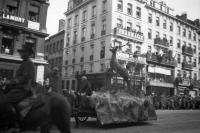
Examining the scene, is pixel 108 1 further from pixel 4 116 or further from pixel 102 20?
pixel 4 116

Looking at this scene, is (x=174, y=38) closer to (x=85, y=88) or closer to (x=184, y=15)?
(x=184, y=15)

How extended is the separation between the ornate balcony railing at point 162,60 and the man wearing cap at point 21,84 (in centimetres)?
3209

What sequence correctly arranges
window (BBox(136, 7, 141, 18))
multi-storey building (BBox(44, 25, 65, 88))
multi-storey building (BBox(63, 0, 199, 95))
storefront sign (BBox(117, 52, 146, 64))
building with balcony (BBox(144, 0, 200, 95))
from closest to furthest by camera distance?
storefront sign (BBox(117, 52, 146, 64)) → multi-storey building (BBox(63, 0, 199, 95)) → window (BBox(136, 7, 141, 18)) → building with balcony (BBox(144, 0, 200, 95)) → multi-storey building (BBox(44, 25, 65, 88))

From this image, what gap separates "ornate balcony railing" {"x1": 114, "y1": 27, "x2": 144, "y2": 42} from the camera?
32.4m

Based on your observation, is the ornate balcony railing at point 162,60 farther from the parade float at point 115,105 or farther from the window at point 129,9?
the parade float at point 115,105

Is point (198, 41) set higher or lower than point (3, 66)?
higher

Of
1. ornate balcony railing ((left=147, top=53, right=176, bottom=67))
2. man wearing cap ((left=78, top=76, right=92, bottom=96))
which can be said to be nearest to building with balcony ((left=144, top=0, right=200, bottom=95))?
ornate balcony railing ((left=147, top=53, right=176, bottom=67))

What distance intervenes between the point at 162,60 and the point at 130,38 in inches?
334

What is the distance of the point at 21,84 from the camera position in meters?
5.12

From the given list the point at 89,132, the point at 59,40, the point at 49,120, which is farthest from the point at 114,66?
the point at 59,40

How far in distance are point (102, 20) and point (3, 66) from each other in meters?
16.5

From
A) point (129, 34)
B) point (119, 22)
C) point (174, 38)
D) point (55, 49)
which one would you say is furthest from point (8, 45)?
point (174, 38)

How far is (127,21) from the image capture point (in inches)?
1358

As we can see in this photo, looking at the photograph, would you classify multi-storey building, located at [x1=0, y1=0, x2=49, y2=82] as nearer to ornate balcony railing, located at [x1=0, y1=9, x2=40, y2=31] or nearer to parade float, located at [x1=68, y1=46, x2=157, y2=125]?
ornate balcony railing, located at [x1=0, y1=9, x2=40, y2=31]
